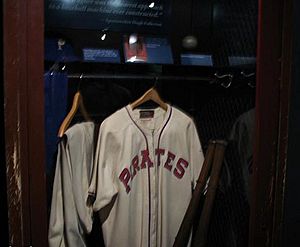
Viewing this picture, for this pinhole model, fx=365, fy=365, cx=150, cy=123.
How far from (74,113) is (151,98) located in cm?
28

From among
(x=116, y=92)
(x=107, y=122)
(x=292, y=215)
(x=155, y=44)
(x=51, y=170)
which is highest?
(x=155, y=44)

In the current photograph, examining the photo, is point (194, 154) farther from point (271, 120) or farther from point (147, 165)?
point (271, 120)

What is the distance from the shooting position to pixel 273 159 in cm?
117

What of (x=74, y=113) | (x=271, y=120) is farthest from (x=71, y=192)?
(x=271, y=120)

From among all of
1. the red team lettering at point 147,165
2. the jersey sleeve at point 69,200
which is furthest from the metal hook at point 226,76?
the jersey sleeve at point 69,200

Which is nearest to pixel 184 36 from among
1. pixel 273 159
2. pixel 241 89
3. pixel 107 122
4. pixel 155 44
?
pixel 155 44

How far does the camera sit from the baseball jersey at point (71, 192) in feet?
3.68

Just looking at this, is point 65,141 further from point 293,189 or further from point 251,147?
point 293,189

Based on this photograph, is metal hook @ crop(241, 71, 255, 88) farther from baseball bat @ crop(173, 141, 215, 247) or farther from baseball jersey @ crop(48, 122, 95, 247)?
baseball jersey @ crop(48, 122, 95, 247)

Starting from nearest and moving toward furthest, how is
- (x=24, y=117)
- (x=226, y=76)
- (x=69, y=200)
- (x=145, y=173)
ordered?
1. (x=24, y=117)
2. (x=69, y=200)
3. (x=145, y=173)
4. (x=226, y=76)

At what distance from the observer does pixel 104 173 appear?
119cm

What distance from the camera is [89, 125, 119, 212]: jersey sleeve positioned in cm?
117

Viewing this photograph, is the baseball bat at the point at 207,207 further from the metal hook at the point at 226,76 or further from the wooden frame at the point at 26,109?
the wooden frame at the point at 26,109

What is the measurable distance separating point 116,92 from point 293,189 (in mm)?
705
